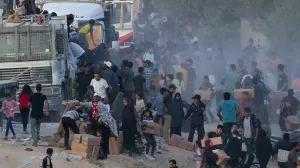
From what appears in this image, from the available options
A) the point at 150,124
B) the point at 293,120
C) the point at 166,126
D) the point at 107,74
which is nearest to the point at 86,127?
the point at 150,124

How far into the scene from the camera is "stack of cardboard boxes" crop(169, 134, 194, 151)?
26.3 metres

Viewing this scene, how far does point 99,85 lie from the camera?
25.8 metres

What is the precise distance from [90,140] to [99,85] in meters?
3.88

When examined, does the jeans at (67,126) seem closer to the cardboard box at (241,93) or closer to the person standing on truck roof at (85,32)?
the cardboard box at (241,93)

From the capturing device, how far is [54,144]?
76.0ft

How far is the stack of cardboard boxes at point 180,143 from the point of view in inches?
1037

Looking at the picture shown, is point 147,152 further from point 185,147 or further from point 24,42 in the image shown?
point 24,42

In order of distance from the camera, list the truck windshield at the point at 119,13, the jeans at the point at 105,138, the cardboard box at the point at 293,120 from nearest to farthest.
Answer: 1. the jeans at the point at 105,138
2. the cardboard box at the point at 293,120
3. the truck windshield at the point at 119,13

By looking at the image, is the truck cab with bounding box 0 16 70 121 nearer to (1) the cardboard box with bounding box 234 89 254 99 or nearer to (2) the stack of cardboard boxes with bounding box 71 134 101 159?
(1) the cardboard box with bounding box 234 89 254 99

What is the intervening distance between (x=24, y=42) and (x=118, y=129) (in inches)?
206

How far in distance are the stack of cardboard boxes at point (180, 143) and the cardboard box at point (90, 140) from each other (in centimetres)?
438

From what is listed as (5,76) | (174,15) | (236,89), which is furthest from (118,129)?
(174,15)

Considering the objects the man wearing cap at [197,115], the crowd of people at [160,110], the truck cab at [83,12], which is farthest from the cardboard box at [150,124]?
the truck cab at [83,12]

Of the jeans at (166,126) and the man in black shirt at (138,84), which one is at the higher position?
the man in black shirt at (138,84)
